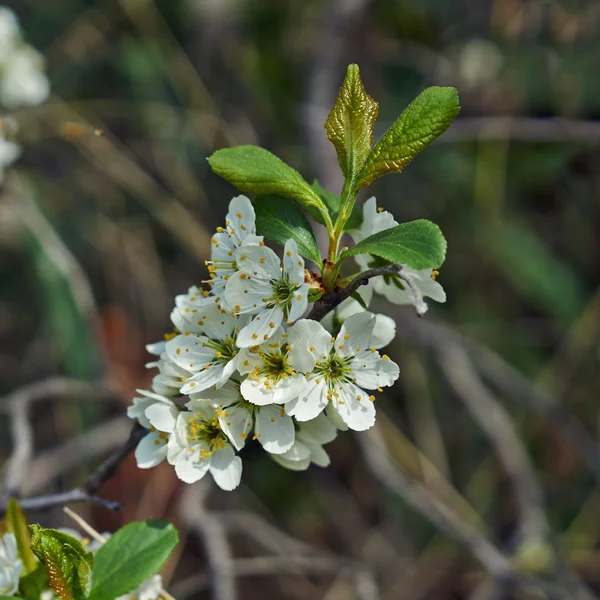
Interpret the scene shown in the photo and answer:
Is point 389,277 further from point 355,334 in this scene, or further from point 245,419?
point 245,419

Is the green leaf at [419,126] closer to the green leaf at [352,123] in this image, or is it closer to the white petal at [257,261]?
the green leaf at [352,123]

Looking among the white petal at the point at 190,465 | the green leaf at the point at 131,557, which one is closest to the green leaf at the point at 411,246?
the white petal at the point at 190,465

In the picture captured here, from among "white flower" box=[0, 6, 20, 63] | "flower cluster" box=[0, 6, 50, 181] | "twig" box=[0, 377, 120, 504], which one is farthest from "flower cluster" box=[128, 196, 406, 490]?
"white flower" box=[0, 6, 20, 63]

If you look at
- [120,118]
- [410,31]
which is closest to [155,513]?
[120,118]

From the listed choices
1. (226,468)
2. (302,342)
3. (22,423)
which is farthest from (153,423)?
(22,423)

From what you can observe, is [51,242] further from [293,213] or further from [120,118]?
[293,213]

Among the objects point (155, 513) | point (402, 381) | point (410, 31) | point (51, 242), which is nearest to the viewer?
point (155, 513)
